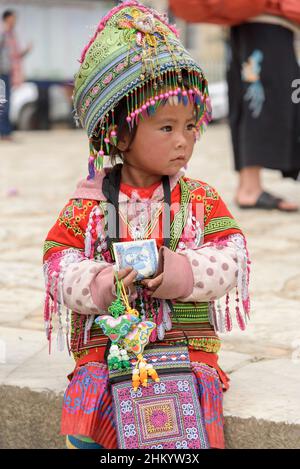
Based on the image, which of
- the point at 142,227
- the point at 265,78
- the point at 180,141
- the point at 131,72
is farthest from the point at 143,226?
the point at 265,78

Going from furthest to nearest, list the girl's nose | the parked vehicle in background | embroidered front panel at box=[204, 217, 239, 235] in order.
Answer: the parked vehicle in background < embroidered front panel at box=[204, 217, 239, 235] < the girl's nose

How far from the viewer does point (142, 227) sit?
2508 mm

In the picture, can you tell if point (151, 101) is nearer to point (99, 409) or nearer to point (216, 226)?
point (216, 226)

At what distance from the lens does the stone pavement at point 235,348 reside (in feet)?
8.20

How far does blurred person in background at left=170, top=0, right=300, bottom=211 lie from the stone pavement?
1.31 ft

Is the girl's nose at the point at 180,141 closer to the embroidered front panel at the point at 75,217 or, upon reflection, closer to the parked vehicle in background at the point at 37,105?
the embroidered front panel at the point at 75,217

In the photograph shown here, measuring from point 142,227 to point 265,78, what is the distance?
2975 mm

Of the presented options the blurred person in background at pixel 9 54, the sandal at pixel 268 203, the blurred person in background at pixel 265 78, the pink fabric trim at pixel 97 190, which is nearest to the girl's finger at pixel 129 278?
the pink fabric trim at pixel 97 190

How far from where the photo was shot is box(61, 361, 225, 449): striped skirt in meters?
2.36

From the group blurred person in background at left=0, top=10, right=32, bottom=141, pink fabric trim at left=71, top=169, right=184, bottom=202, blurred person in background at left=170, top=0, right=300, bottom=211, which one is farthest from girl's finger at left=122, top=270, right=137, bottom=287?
blurred person in background at left=0, top=10, right=32, bottom=141

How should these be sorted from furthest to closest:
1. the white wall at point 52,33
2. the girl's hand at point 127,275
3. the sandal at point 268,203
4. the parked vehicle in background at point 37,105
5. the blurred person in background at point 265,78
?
the white wall at point 52,33 < the parked vehicle in background at point 37,105 < the sandal at point 268,203 < the blurred person in background at point 265,78 < the girl's hand at point 127,275

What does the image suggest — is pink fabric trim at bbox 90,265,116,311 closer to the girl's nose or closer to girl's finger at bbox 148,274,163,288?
girl's finger at bbox 148,274,163,288

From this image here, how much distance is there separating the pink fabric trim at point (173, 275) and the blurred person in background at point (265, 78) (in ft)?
9.70

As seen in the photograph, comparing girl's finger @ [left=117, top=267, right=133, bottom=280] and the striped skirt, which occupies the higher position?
girl's finger @ [left=117, top=267, right=133, bottom=280]
